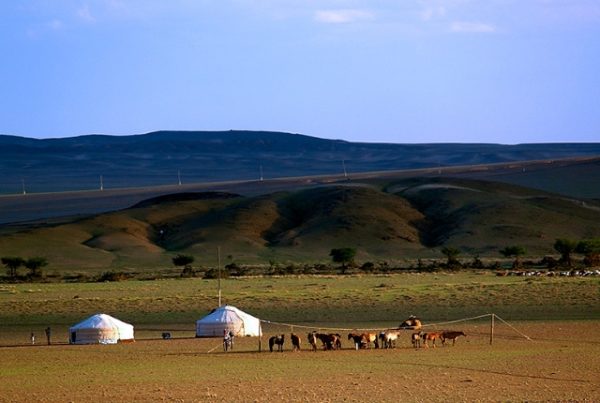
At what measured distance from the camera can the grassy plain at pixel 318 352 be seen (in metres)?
26.0

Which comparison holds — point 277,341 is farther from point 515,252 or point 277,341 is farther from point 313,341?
point 515,252

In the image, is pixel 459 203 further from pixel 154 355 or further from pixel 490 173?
pixel 154 355

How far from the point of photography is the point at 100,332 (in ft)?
126

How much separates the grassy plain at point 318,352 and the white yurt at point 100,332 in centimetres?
56

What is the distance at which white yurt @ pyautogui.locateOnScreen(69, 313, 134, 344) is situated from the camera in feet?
126

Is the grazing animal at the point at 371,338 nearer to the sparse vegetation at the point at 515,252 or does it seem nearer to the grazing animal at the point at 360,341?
the grazing animal at the point at 360,341

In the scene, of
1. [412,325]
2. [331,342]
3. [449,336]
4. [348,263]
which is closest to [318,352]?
[331,342]

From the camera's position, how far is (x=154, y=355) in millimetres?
34000

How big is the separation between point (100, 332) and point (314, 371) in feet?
35.6

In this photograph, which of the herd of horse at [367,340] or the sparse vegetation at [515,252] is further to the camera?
the sparse vegetation at [515,252]

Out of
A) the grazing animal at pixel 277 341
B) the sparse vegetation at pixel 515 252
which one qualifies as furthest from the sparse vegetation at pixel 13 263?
the grazing animal at pixel 277 341

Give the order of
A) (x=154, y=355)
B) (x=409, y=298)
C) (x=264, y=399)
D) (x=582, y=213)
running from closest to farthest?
(x=264, y=399) → (x=154, y=355) → (x=409, y=298) → (x=582, y=213)

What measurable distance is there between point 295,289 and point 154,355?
2229 cm

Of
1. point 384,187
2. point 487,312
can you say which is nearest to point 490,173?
point 384,187
